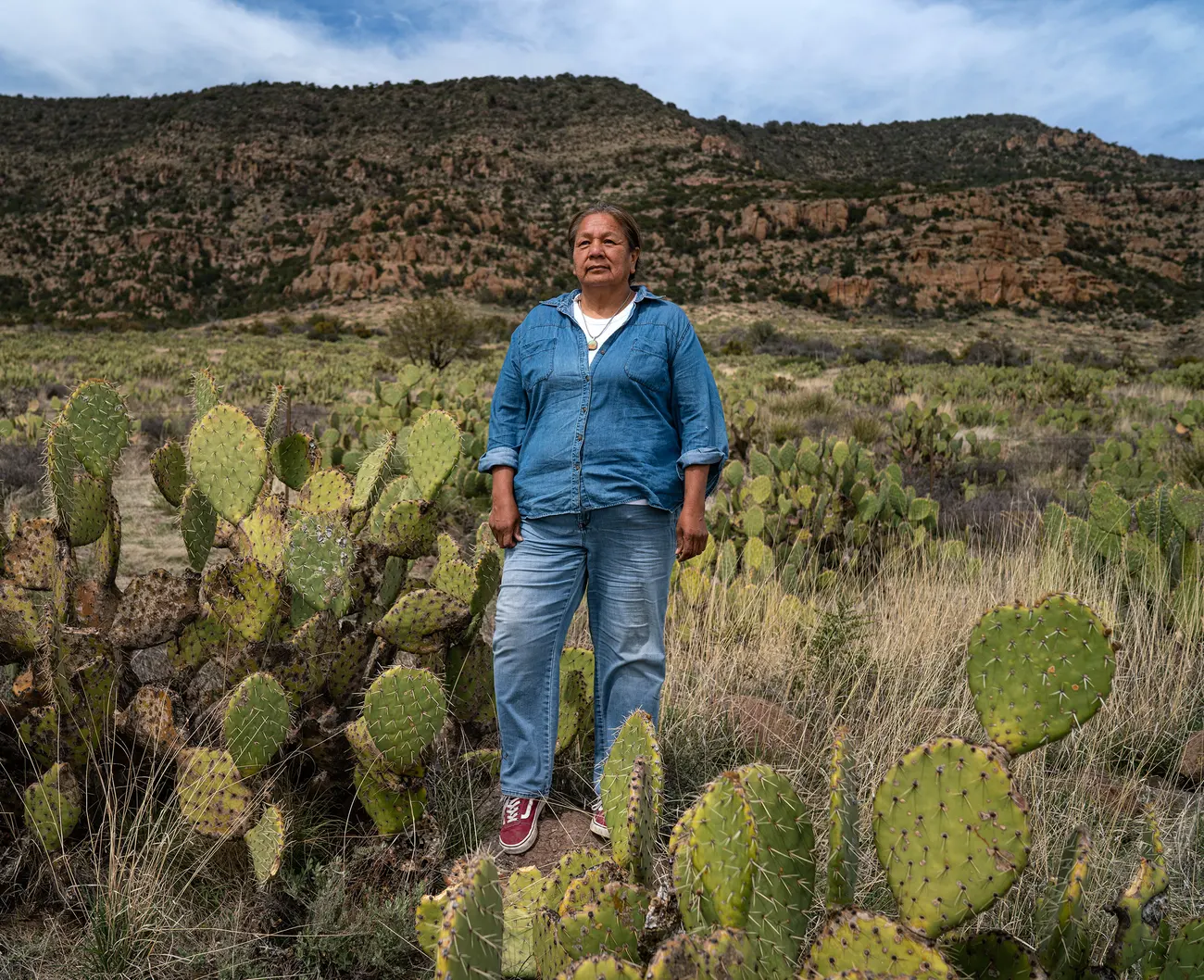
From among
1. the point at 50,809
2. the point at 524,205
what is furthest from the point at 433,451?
the point at 524,205

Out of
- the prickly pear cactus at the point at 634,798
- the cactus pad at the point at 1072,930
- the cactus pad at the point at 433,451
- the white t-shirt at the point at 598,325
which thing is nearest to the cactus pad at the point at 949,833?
the cactus pad at the point at 1072,930

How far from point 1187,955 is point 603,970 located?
3.47 ft

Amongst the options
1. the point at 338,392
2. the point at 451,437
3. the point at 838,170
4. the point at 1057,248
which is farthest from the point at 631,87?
the point at 451,437

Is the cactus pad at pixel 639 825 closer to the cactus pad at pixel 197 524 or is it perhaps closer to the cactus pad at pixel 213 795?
the cactus pad at pixel 213 795

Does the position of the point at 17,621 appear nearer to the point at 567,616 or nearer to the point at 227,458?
the point at 227,458

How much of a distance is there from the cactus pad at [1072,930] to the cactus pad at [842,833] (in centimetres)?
37

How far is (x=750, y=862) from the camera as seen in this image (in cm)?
133

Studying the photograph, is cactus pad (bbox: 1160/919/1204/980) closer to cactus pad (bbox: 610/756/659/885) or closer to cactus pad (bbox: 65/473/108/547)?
cactus pad (bbox: 610/756/659/885)

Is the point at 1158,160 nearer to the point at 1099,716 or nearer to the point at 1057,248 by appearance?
the point at 1057,248

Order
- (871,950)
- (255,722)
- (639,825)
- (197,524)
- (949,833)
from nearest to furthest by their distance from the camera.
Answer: (871,950)
(949,833)
(639,825)
(255,722)
(197,524)

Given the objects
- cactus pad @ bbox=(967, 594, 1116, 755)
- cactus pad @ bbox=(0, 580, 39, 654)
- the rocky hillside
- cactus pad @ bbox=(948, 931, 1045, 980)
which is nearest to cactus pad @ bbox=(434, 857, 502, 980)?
cactus pad @ bbox=(948, 931, 1045, 980)

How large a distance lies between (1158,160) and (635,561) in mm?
79891

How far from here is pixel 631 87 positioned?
230ft

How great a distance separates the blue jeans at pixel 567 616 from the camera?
2240 mm
